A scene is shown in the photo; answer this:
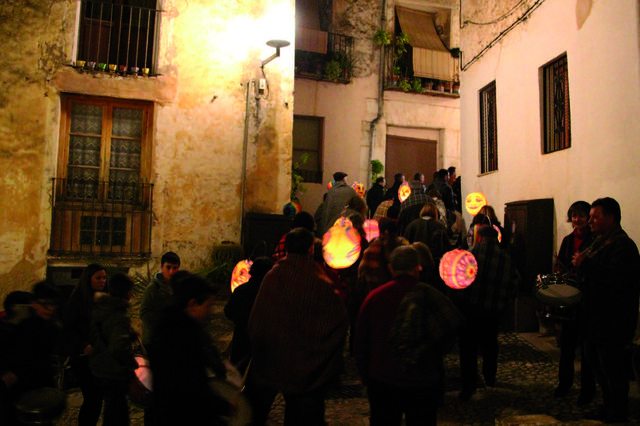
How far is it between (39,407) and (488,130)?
33.6 ft

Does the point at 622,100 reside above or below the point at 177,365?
above

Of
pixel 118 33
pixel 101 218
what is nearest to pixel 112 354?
pixel 101 218

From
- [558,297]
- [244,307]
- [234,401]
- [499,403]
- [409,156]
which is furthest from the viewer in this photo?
[409,156]

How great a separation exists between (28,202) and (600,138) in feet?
31.7

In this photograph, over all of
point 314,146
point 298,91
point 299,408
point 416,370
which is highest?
point 298,91

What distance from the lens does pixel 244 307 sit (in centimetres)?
458

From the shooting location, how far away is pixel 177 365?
2902 mm

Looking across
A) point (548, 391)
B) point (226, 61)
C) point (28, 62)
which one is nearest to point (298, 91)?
point (226, 61)

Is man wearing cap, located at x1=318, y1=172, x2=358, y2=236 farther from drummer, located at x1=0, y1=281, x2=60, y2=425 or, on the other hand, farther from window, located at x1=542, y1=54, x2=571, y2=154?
drummer, located at x1=0, y1=281, x2=60, y2=425

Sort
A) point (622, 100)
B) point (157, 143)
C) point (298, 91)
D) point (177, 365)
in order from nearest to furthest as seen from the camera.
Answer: point (177, 365) < point (622, 100) < point (157, 143) < point (298, 91)

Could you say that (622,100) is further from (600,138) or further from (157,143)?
(157,143)

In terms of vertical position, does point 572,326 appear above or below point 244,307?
below

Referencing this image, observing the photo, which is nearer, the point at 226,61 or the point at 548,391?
the point at 548,391

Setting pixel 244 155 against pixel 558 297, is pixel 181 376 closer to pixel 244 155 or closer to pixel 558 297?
pixel 558 297
